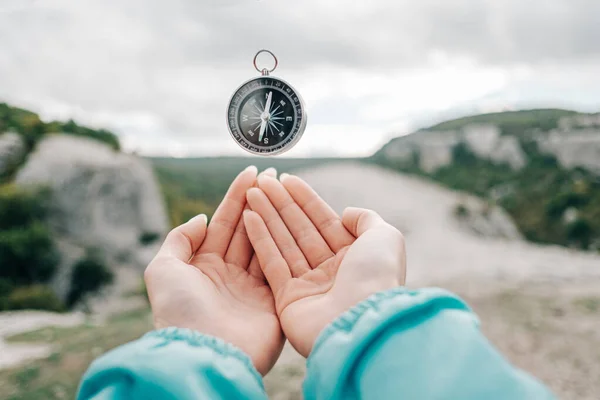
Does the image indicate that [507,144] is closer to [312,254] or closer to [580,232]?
Answer: [580,232]

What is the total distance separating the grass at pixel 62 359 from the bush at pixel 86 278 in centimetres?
325

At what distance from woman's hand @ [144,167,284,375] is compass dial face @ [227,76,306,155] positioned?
305mm

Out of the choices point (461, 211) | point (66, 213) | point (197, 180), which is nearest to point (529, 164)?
point (461, 211)

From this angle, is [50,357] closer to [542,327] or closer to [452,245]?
[542,327]

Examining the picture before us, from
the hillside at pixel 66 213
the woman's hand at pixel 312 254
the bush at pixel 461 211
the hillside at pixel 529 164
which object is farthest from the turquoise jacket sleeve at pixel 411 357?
the hillside at pixel 529 164

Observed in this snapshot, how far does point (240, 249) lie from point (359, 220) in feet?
2.48

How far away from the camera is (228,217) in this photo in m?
2.92

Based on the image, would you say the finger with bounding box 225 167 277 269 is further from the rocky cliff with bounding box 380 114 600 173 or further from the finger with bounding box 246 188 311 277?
the rocky cliff with bounding box 380 114 600 173

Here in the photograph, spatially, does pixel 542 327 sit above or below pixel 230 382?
below

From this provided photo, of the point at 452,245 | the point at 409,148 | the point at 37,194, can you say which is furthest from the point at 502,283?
the point at 409,148

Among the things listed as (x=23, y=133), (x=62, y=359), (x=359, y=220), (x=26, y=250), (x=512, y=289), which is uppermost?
(x=23, y=133)

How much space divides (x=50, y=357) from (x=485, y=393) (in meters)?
6.80

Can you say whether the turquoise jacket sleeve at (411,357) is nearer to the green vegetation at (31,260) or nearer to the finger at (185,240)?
the finger at (185,240)

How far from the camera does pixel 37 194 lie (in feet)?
39.7
